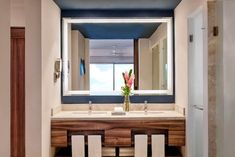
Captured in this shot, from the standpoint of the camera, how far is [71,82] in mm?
5008

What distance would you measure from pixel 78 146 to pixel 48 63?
3.69 feet

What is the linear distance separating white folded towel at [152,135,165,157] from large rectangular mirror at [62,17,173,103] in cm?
92

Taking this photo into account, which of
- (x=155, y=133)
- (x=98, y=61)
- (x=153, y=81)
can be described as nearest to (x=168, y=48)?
(x=153, y=81)

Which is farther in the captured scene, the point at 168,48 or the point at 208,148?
the point at 168,48

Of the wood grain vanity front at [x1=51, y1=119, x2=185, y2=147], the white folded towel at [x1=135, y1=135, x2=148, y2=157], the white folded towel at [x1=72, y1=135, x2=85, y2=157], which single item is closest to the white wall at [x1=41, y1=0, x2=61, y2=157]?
the wood grain vanity front at [x1=51, y1=119, x2=185, y2=147]

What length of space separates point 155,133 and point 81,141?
95 centimetres

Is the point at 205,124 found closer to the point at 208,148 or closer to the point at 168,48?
the point at 208,148

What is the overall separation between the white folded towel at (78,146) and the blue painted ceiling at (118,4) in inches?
70.2

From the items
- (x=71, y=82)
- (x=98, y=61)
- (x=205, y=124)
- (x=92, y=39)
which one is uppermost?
(x=92, y=39)

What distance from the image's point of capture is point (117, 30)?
5.00 meters

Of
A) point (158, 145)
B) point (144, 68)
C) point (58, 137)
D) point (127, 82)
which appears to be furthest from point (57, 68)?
point (158, 145)
